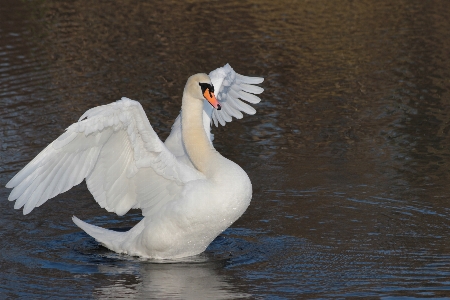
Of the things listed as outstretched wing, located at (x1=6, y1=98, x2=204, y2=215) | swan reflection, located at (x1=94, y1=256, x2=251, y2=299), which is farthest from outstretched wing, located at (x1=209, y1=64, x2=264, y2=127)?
swan reflection, located at (x1=94, y1=256, x2=251, y2=299)

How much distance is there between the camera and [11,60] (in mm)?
17172

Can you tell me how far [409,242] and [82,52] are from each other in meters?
10.7

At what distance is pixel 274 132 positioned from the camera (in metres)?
12.8

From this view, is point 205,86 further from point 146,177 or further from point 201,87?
point 146,177

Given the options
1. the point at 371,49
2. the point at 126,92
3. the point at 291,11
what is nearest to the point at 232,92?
the point at 126,92

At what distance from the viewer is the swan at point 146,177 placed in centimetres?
805

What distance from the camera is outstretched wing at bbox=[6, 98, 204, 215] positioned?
7.98 metres

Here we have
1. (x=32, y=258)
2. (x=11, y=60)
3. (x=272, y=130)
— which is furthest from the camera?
(x=11, y=60)

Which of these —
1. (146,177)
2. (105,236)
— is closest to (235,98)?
(146,177)

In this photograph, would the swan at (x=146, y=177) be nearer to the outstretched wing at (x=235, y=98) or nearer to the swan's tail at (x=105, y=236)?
the swan's tail at (x=105, y=236)

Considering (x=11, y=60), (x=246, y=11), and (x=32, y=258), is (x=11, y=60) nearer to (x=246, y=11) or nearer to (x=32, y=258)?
(x=246, y=11)

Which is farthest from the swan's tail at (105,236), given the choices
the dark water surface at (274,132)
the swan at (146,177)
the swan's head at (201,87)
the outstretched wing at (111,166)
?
the swan's head at (201,87)

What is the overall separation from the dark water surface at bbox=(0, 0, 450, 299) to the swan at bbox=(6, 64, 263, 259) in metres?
0.29

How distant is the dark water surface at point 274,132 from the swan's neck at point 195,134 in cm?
103
